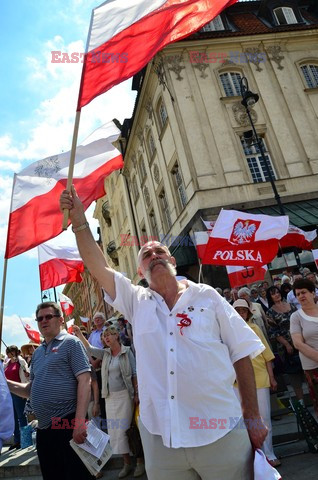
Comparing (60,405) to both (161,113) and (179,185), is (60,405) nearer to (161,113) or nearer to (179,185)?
(179,185)

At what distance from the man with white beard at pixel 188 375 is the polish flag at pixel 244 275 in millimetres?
6966

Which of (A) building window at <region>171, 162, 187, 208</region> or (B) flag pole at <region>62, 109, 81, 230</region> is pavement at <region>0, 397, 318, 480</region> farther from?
(A) building window at <region>171, 162, 187, 208</region>

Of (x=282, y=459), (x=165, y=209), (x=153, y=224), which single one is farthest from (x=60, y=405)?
(x=153, y=224)

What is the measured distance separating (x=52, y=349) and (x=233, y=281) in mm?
6737

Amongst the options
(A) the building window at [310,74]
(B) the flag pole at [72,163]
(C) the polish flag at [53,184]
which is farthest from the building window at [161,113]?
(B) the flag pole at [72,163]

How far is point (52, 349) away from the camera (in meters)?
3.73

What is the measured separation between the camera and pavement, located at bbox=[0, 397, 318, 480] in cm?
445

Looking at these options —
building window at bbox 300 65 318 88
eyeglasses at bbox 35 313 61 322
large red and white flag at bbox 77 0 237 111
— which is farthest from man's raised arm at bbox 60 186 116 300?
building window at bbox 300 65 318 88

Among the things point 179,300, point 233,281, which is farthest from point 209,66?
point 179,300

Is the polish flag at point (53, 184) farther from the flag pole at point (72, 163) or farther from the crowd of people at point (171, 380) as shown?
the flag pole at point (72, 163)

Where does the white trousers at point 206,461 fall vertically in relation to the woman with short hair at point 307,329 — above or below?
below

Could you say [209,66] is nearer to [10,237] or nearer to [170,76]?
[170,76]

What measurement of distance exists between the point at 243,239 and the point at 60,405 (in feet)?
18.5

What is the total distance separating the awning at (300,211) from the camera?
1565 cm
